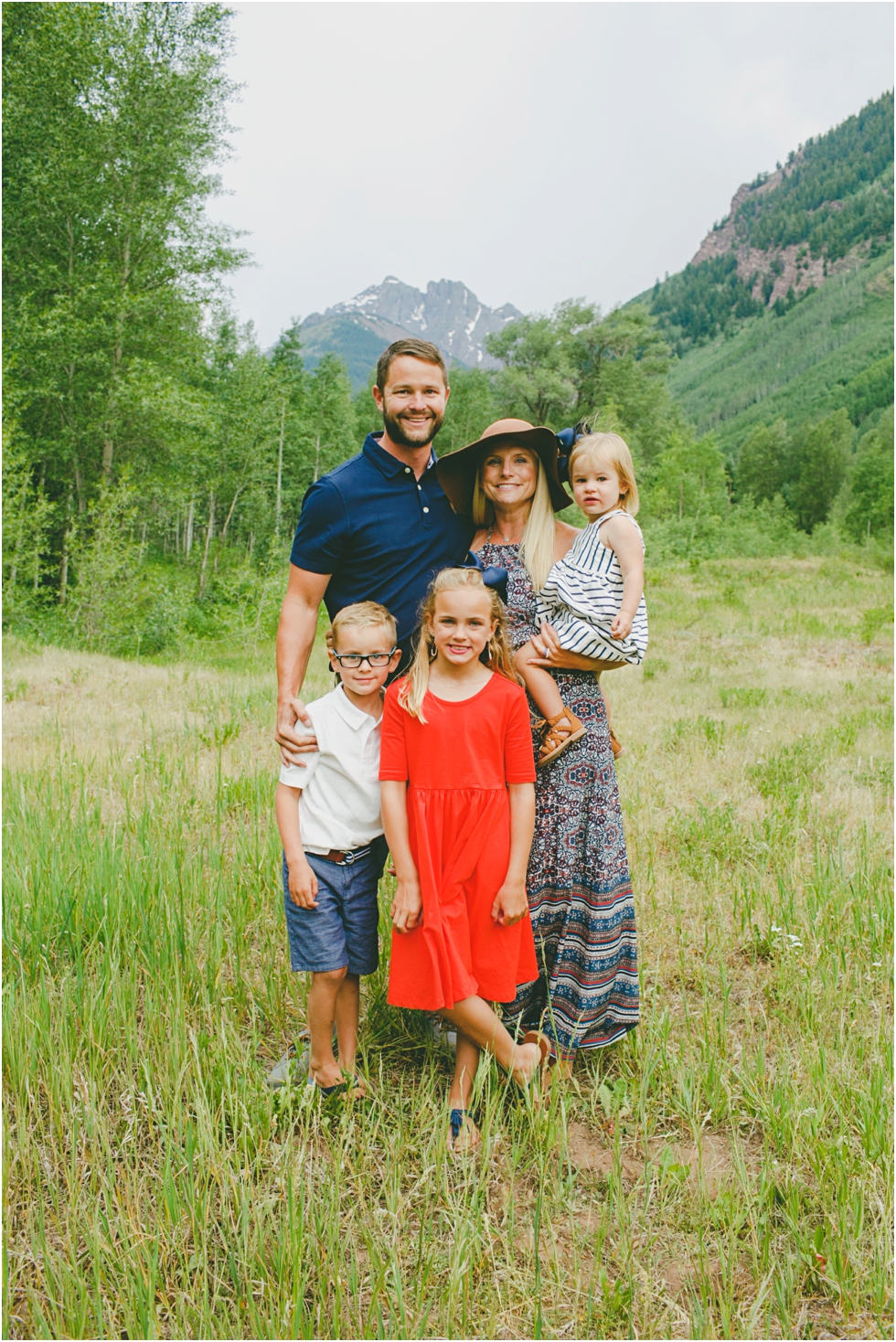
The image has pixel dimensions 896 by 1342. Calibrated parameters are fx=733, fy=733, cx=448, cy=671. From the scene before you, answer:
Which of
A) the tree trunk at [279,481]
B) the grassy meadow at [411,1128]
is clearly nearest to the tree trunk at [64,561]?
the grassy meadow at [411,1128]

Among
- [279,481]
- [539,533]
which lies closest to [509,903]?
[539,533]

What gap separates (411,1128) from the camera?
7.50 ft

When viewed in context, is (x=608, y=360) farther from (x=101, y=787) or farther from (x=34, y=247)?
(x=101, y=787)

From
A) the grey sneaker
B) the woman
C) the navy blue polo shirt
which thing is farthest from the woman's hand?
the grey sneaker

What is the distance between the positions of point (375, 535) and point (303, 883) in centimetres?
123

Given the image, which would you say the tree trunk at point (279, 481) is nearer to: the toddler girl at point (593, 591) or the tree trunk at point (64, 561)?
the tree trunk at point (64, 561)

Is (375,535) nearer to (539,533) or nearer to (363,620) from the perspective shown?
(363,620)

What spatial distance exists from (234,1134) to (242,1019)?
2.34ft

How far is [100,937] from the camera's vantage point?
10.0 feet

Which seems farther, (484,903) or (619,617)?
(619,617)

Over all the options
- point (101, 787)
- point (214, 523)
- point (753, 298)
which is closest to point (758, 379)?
point (753, 298)

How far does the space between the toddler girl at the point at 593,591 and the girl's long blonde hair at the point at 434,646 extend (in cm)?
20

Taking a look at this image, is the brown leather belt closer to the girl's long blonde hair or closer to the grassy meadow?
the girl's long blonde hair

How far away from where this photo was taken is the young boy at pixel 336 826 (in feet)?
7.73
